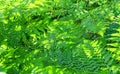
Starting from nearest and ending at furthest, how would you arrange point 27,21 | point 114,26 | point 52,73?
point 52,73
point 114,26
point 27,21

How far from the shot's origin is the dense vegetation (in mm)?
1897

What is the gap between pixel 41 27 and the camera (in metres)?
2.30

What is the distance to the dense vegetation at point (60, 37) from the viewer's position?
6.23ft

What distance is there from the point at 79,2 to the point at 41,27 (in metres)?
0.36

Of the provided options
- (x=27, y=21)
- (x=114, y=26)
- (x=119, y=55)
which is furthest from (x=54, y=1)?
(x=119, y=55)

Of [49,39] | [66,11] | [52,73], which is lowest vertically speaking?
[52,73]

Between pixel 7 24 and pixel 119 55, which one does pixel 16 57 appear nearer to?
pixel 7 24

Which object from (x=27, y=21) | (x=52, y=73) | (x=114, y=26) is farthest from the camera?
(x=27, y=21)

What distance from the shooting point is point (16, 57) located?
2.12 metres

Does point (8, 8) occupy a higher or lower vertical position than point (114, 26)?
higher

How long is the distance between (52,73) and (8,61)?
0.42 meters

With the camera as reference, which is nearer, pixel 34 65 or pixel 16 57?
pixel 34 65

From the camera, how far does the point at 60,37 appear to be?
2064 mm

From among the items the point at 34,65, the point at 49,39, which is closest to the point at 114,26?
the point at 49,39
